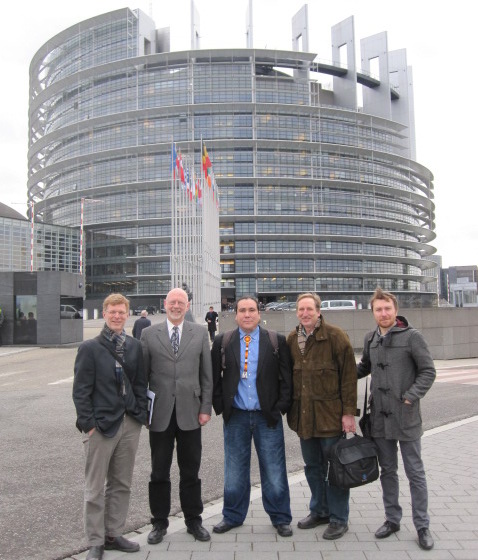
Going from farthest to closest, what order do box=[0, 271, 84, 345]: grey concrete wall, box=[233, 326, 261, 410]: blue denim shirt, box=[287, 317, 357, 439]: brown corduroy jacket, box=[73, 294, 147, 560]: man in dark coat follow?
box=[0, 271, 84, 345]: grey concrete wall
box=[233, 326, 261, 410]: blue denim shirt
box=[287, 317, 357, 439]: brown corduroy jacket
box=[73, 294, 147, 560]: man in dark coat

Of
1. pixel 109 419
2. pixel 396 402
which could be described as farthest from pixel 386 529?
pixel 109 419

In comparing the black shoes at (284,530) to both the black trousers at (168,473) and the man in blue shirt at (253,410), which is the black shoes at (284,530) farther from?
the black trousers at (168,473)

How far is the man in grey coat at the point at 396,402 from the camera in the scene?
4.09 m

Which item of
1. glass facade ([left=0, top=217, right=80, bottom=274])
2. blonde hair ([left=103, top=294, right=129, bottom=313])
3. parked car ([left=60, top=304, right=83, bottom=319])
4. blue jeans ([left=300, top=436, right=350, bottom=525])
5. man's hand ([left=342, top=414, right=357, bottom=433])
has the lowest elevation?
blue jeans ([left=300, top=436, right=350, bottom=525])

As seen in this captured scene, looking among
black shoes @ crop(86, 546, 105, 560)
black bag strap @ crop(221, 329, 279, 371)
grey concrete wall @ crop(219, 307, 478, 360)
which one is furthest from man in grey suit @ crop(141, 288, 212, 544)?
grey concrete wall @ crop(219, 307, 478, 360)

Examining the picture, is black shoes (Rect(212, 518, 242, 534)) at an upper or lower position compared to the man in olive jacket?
lower

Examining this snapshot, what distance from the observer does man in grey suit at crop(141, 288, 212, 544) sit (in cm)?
416

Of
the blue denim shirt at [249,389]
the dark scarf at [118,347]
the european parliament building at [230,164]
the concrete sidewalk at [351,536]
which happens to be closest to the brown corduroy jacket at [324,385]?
the blue denim shirt at [249,389]

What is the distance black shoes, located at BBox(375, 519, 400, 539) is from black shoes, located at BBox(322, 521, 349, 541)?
0.90ft

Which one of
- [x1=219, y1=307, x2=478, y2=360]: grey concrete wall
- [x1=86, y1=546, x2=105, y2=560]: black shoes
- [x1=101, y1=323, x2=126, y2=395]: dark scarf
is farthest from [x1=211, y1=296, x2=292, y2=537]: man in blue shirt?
[x1=219, y1=307, x2=478, y2=360]: grey concrete wall

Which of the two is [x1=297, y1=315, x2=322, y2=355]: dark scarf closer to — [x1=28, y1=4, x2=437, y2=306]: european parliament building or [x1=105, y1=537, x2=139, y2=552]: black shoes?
[x1=105, y1=537, x2=139, y2=552]: black shoes

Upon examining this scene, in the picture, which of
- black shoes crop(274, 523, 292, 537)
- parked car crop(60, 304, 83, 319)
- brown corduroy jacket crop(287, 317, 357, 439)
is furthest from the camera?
parked car crop(60, 304, 83, 319)

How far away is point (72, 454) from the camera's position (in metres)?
6.52

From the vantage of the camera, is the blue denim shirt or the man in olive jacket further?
the blue denim shirt
